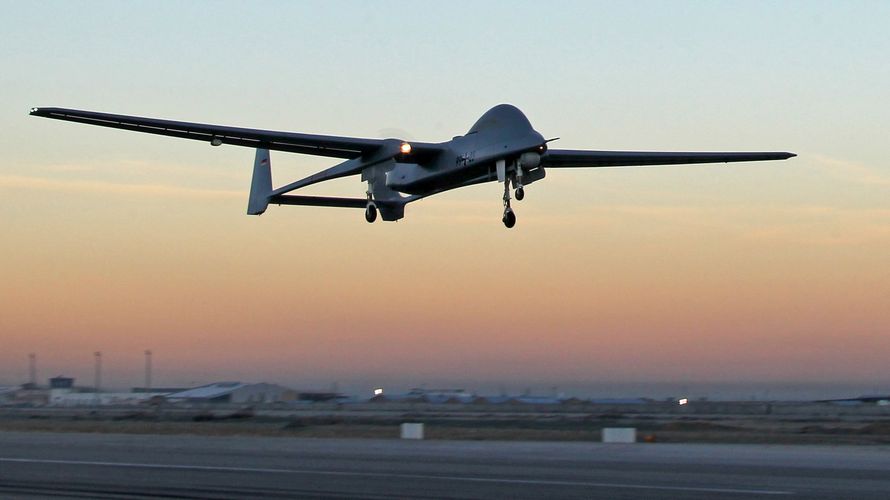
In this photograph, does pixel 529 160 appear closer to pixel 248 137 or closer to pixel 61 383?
pixel 248 137

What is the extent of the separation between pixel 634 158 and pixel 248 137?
12341 mm

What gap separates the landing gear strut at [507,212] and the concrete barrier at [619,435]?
14.0 m

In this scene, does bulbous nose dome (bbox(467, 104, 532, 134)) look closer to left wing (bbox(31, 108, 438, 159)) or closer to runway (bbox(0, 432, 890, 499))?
left wing (bbox(31, 108, 438, 159))

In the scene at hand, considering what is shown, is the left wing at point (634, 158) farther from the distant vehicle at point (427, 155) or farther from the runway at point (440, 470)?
the runway at point (440, 470)

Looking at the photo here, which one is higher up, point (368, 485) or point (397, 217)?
point (397, 217)

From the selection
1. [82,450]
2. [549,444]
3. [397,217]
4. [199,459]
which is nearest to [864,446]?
[549,444]

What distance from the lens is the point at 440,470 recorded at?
2898 centimetres

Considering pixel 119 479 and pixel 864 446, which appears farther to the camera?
pixel 864 446

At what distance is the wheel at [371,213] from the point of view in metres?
35.0

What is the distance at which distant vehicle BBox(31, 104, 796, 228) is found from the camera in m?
29.8

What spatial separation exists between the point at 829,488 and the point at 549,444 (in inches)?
671

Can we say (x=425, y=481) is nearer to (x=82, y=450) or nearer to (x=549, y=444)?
(x=549, y=444)

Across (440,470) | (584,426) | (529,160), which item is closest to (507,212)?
(529,160)

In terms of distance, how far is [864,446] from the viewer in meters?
36.4
